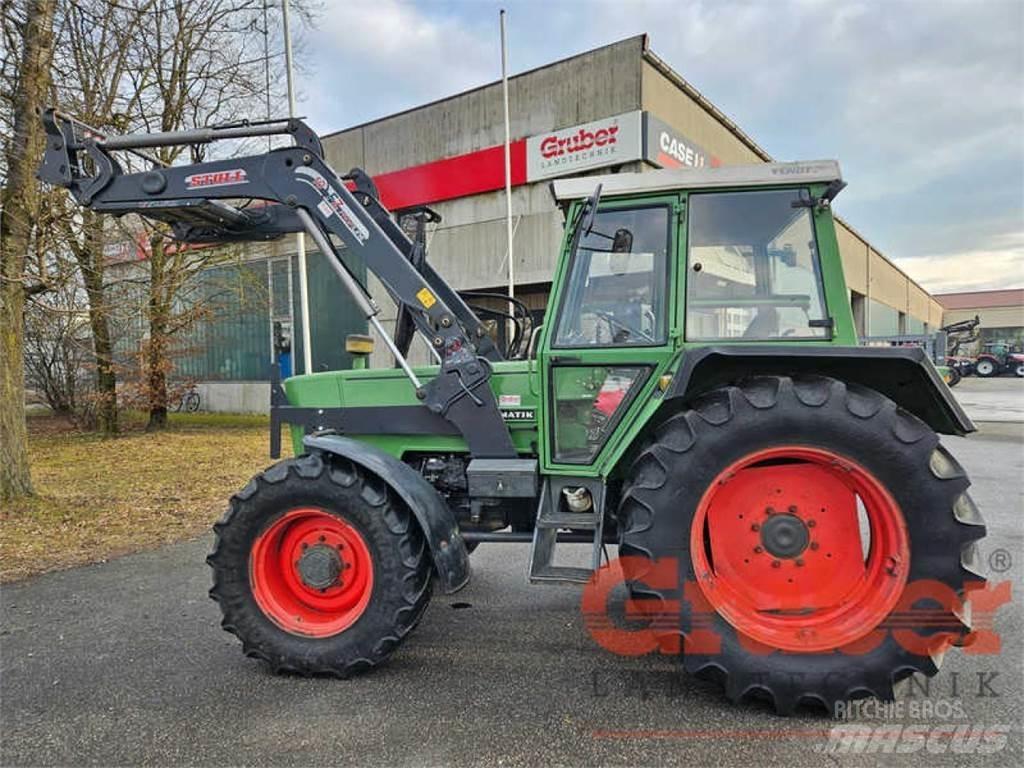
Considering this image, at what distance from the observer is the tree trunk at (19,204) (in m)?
5.55

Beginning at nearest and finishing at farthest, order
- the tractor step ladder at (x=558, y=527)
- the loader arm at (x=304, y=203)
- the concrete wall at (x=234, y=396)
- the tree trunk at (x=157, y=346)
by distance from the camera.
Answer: the tractor step ladder at (x=558, y=527), the loader arm at (x=304, y=203), the tree trunk at (x=157, y=346), the concrete wall at (x=234, y=396)

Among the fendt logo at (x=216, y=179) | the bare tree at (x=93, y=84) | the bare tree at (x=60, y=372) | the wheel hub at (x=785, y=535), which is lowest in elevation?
the wheel hub at (x=785, y=535)

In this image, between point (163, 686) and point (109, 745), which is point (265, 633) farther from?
point (109, 745)

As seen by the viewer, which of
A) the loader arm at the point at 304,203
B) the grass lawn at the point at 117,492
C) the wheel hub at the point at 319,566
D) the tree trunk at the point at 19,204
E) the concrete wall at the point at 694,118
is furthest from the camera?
the concrete wall at the point at 694,118

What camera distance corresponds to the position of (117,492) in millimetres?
7070

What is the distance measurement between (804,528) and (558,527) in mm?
1072

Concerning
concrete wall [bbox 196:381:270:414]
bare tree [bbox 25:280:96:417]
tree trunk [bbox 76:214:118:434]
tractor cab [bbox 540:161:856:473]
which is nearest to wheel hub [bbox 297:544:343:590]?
tractor cab [bbox 540:161:856:473]

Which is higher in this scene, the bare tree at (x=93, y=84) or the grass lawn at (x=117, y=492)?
the bare tree at (x=93, y=84)

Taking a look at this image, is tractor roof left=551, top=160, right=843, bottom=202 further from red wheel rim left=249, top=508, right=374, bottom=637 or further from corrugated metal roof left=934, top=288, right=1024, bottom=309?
corrugated metal roof left=934, top=288, right=1024, bottom=309

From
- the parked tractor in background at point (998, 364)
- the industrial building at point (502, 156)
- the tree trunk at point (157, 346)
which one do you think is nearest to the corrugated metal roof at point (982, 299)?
the parked tractor in background at point (998, 364)

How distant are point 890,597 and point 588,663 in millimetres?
1344

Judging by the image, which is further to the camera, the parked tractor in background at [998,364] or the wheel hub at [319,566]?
the parked tractor in background at [998,364]

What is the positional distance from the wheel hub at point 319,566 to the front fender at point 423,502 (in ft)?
1.47

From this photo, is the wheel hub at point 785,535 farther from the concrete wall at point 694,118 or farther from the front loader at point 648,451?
the concrete wall at point 694,118
